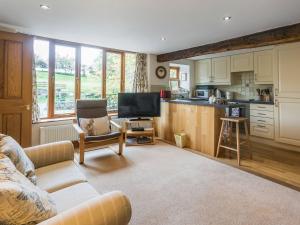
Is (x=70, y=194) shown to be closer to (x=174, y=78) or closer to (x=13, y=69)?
(x=13, y=69)

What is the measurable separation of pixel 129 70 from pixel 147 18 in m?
2.50

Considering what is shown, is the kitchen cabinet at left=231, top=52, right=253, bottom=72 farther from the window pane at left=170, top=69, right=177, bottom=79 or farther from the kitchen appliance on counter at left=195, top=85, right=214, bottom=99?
the window pane at left=170, top=69, right=177, bottom=79

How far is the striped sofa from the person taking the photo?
1.01 meters

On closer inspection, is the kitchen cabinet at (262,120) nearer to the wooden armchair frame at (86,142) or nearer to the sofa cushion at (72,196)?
the wooden armchair frame at (86,142)

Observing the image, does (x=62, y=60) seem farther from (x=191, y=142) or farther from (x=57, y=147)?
(x=191, y=142)

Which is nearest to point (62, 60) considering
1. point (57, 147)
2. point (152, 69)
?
point (152, 69)

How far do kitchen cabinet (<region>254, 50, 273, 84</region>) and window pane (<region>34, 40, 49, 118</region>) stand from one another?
4711mm

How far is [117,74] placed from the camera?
502cm

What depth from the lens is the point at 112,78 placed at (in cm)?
493

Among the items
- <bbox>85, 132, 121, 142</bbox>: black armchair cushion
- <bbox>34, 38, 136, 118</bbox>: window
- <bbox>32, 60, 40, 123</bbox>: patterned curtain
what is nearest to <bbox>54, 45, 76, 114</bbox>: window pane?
<bbox>34, 38, 136, 118</bbox>: window

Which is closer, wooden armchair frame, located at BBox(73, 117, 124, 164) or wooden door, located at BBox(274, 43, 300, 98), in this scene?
wooden armchair frame, located at BBox(73, 117, 124, 164)

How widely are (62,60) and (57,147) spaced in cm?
271

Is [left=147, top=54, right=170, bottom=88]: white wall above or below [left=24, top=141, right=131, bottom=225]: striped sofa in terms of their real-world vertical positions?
above

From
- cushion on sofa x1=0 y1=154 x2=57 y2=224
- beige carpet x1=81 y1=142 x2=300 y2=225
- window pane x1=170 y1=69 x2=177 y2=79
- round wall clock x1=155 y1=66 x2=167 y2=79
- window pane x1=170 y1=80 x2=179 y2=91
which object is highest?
window pane x1=170 y1=69 x2=177 y2=79
